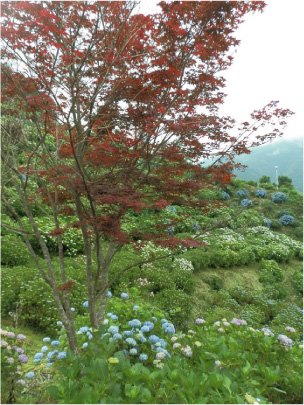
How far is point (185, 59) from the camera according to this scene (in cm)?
292

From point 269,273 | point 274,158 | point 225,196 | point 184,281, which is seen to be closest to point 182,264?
point 184,281

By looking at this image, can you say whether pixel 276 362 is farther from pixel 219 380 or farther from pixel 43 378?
pixel 43 378

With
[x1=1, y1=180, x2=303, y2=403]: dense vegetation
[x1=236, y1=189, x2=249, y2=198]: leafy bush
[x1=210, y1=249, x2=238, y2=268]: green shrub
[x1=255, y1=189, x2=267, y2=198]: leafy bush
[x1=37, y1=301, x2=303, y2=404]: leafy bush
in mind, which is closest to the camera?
[x1=37, y1=301, x2=303, y2=404]: leafy bush

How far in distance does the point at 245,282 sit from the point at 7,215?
593 centimetres

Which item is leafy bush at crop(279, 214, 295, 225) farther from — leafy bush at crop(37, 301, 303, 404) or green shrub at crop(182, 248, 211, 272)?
leafy bush at crop(37, 301, 303, 404)

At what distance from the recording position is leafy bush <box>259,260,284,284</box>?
292 inches

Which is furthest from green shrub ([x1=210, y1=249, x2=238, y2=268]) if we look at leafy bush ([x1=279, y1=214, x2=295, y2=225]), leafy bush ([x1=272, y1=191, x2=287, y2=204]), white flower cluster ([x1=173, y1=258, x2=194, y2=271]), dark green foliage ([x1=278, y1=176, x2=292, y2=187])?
dark green foliage ([x1=278, y1=176, x2=292, y2=187])

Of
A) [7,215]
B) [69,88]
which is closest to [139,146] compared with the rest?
[69,88]

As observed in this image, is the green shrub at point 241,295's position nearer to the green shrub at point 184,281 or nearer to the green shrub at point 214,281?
the green shrub at point 214,281

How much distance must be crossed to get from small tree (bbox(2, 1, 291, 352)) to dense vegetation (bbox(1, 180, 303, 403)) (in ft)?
1.58

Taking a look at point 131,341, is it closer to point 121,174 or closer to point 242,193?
point 121,174

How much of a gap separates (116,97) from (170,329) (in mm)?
2241

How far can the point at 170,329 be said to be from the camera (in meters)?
2.82

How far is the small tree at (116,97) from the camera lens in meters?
2.38
